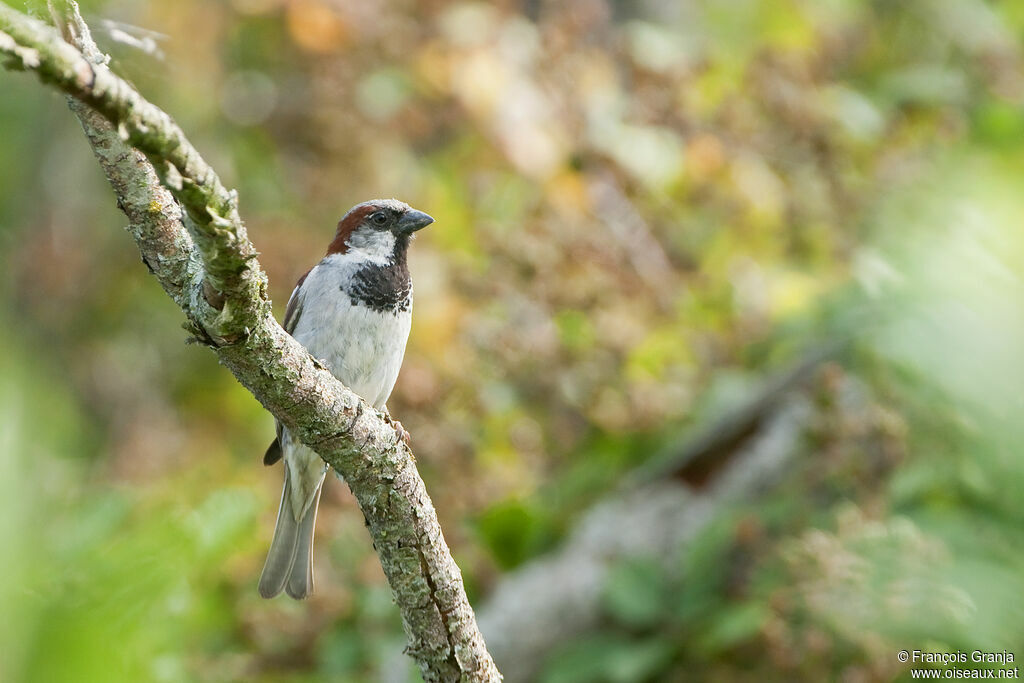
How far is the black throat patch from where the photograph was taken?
10.9ft

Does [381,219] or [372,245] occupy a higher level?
[381,219]

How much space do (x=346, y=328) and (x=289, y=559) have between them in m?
0.87

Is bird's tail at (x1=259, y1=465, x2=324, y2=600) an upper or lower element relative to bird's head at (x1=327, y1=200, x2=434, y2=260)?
lower

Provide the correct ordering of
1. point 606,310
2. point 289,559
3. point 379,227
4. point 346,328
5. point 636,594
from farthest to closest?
1. point 606,310
2. point 636,594
3. point 379,227
4. point 289,559
5. point 346,328

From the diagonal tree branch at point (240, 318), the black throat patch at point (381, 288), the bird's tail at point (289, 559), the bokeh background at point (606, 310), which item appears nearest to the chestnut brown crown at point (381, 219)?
the black throat patch at point (381, 288)

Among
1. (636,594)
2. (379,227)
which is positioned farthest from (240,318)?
(636,594)

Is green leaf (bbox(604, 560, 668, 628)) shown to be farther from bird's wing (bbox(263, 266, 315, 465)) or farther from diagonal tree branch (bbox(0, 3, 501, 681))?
diagonal tree branch (bbox(0, 3, 501, 681))

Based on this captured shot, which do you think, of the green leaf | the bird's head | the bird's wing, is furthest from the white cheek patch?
the green leaf

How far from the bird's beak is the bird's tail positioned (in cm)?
95

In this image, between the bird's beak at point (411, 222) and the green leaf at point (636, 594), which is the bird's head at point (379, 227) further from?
the green leaf at point (636, 594)

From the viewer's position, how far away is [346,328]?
3.27m

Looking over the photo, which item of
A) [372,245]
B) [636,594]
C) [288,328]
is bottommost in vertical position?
[636,594]

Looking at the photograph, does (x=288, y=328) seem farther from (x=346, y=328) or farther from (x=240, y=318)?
(x=240, y=318)

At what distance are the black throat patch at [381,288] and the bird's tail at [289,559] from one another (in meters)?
0.69
